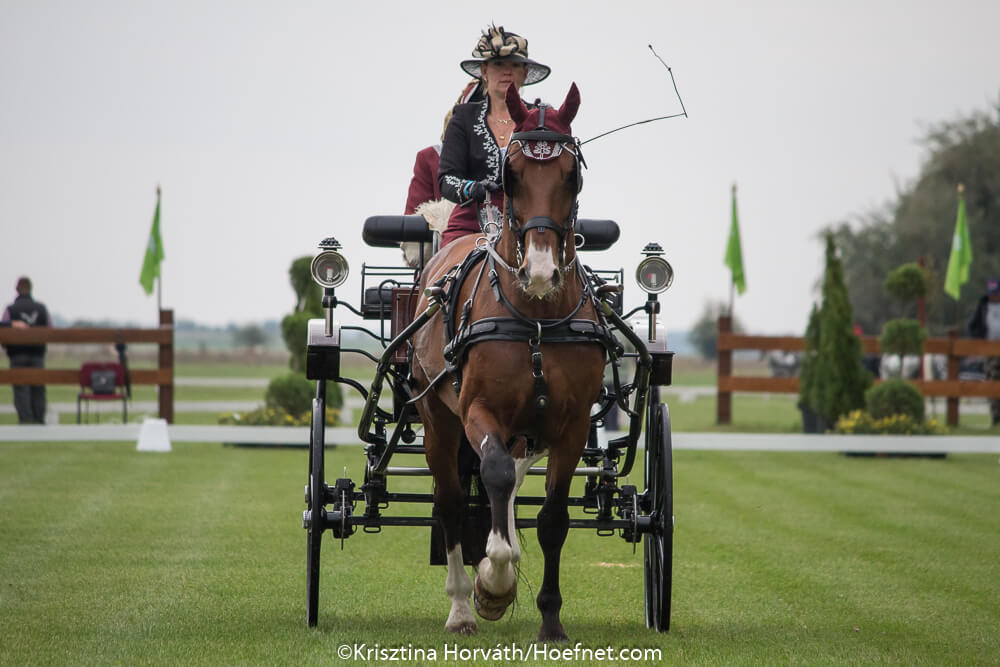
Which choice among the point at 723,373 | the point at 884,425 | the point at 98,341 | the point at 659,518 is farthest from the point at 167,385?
the point at 659,518

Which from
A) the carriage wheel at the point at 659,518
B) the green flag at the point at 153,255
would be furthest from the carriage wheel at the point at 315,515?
the green flag at the point at 153,255

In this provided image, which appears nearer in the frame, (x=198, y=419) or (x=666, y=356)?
(x=666, y=356)

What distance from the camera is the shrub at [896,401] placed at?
1777 cm

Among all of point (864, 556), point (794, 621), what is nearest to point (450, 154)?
point (794, 621)

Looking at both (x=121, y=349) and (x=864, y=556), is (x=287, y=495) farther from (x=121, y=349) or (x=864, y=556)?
(x=121, y=349)

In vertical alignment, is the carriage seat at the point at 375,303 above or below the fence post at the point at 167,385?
above

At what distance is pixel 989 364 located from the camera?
80.4ft

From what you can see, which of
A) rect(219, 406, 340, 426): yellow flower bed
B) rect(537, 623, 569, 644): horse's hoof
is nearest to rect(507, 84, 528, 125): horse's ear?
rect(537, 623, 569, 644): horse's hoof

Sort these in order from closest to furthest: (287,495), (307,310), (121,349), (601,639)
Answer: (601,639) → (287,495) → (307,310) → (121,349)

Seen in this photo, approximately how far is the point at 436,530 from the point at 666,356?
1.68 metres

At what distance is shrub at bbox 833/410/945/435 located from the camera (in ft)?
57.1

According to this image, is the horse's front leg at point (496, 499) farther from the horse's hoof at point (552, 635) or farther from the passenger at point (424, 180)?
the passenger at point (424, 180)

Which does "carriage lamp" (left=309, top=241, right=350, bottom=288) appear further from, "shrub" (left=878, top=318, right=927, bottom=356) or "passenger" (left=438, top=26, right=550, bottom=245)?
"shrub" (left=878, top=318, right=927, bottom=356)

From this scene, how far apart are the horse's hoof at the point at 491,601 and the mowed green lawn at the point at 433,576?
9.3 inches
